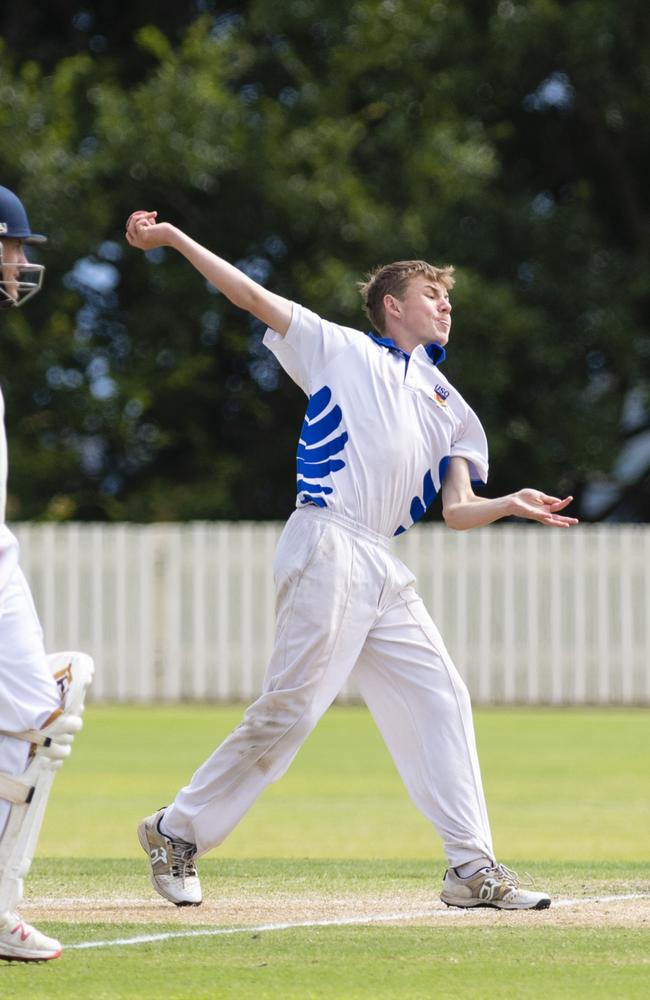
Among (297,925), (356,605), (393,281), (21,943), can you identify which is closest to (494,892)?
(297,925)

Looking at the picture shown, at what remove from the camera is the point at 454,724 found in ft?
22.6

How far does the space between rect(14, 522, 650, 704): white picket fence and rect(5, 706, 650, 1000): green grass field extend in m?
6.32

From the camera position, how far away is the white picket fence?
71.5ft

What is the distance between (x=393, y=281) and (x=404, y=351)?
263 millimetres

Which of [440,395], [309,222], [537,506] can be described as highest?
[309,222]

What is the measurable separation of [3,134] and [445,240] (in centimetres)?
552

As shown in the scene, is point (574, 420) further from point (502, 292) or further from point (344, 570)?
point (344, 570)

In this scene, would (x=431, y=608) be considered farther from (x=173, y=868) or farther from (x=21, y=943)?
(x=21, y=943)

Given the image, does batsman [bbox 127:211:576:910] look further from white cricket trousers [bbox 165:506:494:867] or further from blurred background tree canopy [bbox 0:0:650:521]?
blurred background tree canopy [bbox 0:0:650:521]

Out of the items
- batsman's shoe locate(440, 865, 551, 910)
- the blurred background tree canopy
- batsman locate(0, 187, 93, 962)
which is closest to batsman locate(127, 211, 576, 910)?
batsman's shoe locate(440, 865, 551, 910)

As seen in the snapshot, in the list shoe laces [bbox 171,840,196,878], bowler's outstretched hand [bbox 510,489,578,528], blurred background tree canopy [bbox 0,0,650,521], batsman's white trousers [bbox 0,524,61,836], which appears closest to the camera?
batsman's white trousers [bbox 0,524,61,836]

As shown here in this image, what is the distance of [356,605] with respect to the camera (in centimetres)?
670

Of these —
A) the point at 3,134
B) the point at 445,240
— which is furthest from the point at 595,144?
the point at 3,134

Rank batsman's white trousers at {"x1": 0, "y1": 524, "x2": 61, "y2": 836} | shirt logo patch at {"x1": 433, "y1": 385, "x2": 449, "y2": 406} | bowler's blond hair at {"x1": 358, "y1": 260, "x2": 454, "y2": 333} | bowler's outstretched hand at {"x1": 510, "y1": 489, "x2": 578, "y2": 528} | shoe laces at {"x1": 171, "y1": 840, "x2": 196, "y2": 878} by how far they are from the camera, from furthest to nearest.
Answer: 1. bowler's blond hair at {"x1": 358, "y1": 260, "x2": 454, "y2": 333}
2. shirt logo patch at {"x1": 433, "y1": 385, "x2": 449, "y2": 406}
3. shoe laces at {"x1": 171, "y1": 840, "x2": 196, "y2": 878}
4. bowler's outstretched hand at {"x1": 510, "y1": 489, "x2": 578, "y2": 528}
5. batsman's white trousers at {"x1": 0, "y1": 524, "x2": 61, "y2": 836}
